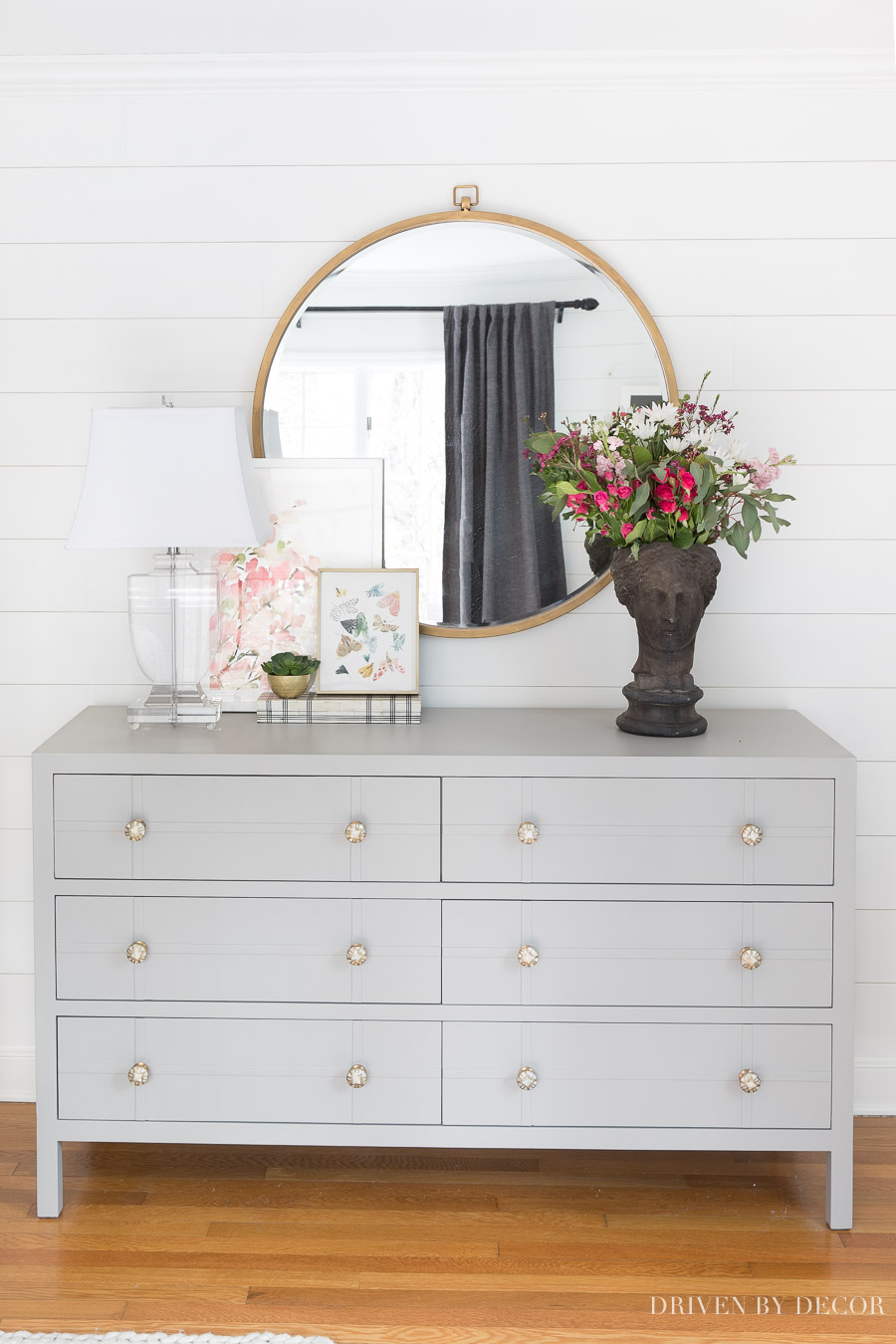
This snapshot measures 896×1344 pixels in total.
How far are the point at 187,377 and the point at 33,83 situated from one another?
0.67 metres

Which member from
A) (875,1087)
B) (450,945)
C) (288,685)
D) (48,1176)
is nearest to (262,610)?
(288,685)

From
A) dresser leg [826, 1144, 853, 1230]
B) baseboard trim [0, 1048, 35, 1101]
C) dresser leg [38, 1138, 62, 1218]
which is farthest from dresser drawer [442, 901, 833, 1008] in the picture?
baseboard trim [0, 1048, 35, 1101]

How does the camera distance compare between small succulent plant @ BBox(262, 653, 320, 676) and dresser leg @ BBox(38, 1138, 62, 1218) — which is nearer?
dresser leg @ BBox(38, 1138, 62, 1218)

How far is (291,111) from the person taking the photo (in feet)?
7.25

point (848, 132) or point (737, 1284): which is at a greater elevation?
point (848, 132)

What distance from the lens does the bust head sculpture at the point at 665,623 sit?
194 centimetres

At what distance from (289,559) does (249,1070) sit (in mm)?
1039

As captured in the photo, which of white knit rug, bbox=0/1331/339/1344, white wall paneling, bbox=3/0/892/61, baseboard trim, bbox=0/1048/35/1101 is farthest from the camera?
baseboard trim, bbox=0/1048/35/1101

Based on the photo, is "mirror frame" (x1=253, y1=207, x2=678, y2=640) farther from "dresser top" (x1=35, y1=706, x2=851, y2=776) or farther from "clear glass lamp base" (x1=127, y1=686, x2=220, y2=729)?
"clear glass lamp base" (x1=127, y1=686, x2=220, y2=729)

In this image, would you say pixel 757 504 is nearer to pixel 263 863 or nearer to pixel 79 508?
pixel 263 863

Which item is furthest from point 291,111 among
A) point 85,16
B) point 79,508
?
point 79,508

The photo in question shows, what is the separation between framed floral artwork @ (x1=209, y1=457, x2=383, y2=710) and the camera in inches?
88.6

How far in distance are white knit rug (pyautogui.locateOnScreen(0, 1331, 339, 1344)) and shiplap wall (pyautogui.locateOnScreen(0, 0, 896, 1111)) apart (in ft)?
3.97

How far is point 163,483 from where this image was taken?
6.35 ft
